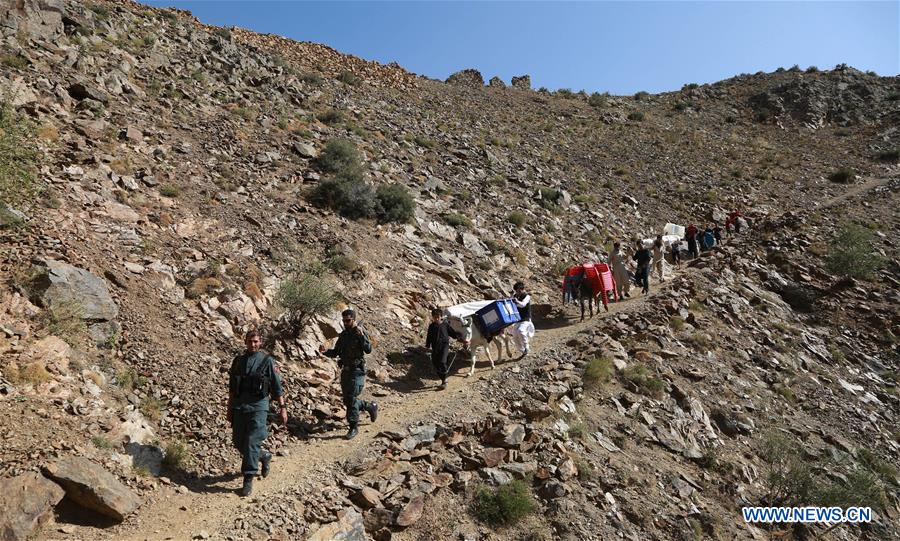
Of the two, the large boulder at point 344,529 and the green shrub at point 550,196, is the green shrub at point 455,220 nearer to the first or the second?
the green shrub at point 550,196

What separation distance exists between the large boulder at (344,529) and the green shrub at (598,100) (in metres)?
39.2

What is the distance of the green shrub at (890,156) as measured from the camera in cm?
3325

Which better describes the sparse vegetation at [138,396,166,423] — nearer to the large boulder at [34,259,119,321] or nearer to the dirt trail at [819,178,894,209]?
the large boulder at [34,259,119,321]

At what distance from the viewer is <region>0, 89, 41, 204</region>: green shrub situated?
777cm

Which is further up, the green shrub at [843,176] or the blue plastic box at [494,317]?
the green shrub at [843,176]

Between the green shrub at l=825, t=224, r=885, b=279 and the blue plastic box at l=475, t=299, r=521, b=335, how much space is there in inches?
509

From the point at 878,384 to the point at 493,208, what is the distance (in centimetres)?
1149

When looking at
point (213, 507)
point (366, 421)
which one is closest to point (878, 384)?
point (366, 421)

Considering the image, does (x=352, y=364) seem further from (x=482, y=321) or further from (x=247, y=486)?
(x=482, y=321)

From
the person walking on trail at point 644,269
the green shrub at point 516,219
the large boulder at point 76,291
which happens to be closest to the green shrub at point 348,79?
the green shrub at point 516,219

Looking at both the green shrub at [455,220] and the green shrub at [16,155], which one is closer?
the green shrub at [16,155]

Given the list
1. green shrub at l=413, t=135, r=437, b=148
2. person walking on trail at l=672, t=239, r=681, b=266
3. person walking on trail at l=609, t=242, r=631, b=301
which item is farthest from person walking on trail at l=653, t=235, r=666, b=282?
green shrub at l=413, t=135, r=437, b=148

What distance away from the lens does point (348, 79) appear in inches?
1040

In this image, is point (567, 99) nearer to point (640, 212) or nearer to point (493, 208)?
point (640, 212)
